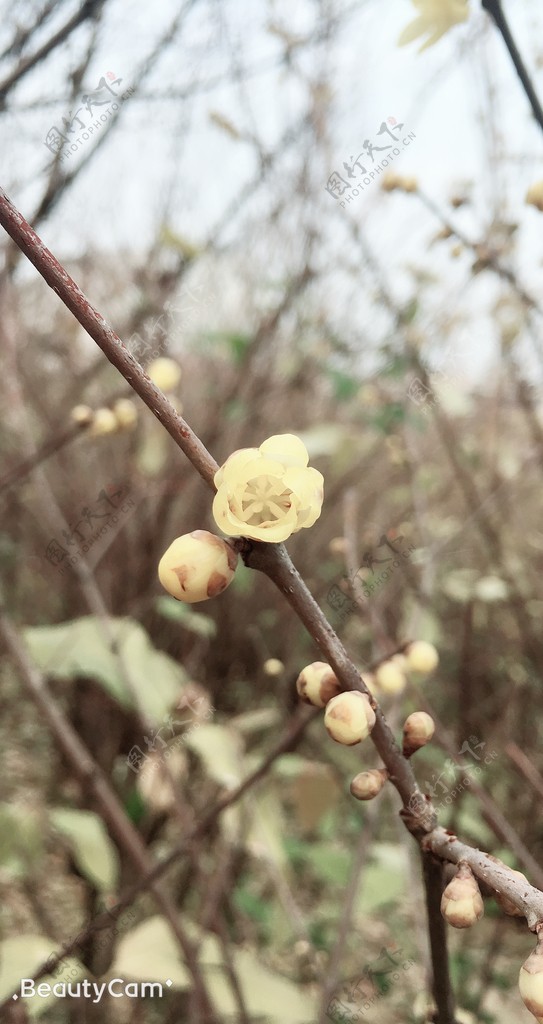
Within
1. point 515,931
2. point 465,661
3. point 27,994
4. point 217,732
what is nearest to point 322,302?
point 465,661

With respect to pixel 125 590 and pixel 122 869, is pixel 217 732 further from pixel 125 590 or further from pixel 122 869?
pixel 125 590

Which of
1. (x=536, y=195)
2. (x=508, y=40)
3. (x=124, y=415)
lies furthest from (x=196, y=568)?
(x=124, y=415)

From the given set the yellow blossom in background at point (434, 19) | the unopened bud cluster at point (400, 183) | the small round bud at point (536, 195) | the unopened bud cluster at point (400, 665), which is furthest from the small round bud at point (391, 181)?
the unopened bud cluster at point (400, 665)

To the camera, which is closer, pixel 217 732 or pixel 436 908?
pixel 436 908

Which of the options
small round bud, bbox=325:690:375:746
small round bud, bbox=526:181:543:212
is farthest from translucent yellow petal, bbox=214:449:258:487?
small round bud, bbox=526:181:543:212

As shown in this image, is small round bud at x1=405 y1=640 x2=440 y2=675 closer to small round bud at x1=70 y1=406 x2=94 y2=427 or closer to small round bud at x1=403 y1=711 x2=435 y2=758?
small round bud at x1=403 y1=711 x2=435 y2=758

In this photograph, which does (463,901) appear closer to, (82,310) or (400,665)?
(82,310)

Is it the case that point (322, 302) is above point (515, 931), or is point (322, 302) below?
above
